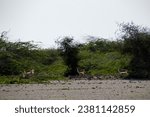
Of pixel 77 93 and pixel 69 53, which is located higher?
pixel 69 53

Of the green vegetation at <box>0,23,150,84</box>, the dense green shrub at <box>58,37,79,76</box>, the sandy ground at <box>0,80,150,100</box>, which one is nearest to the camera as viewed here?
Answer: the sandy ground at <box>0,80,150,100</box>

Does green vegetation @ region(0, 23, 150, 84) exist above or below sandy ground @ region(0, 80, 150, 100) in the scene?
above

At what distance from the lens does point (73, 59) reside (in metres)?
26.9

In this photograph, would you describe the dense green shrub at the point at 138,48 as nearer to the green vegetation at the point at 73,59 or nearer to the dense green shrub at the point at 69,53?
the green vegetation at the point at 73,59

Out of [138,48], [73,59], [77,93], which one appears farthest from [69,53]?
[77,93]

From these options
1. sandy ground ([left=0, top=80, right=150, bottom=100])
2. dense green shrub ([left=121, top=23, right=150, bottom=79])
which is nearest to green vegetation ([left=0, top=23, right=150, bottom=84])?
dense green shrub ([left=121, top=23, right=150, bottom=79])

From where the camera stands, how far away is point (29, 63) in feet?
91.4

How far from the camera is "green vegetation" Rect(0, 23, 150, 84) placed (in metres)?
24.6

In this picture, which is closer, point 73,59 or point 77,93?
point 77,93

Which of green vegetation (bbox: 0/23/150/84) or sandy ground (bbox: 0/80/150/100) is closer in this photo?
sandy ground (bbox: 0/80/150/100)

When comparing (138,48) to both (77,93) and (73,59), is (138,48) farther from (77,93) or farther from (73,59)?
(77,93)

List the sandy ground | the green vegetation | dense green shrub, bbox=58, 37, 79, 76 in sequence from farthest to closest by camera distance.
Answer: dense green shrub, bbox=58, 37, 79, 76, the green vegetation, the sandy ground

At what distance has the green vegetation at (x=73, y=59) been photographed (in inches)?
968

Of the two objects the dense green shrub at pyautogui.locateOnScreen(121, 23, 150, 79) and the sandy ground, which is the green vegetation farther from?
the sandy ground
